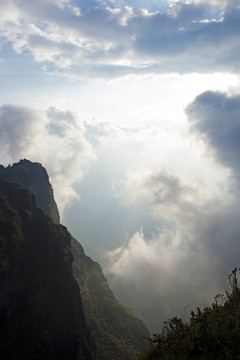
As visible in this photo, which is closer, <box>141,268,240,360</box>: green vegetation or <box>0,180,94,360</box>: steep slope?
<box>141,268,240,360</box>: green vegetation

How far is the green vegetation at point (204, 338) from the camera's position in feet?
36.6

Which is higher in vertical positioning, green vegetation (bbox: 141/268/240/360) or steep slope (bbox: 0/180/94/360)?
steep slope (bbox: 0/180/94/360)

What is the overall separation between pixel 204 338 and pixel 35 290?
126941 millimetres

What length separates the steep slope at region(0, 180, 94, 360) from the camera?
333ft

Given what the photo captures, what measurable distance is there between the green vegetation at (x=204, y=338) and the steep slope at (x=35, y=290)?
105 m

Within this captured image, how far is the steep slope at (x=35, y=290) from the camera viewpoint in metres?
101

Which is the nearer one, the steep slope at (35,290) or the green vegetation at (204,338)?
the green vegetation at (204,338)

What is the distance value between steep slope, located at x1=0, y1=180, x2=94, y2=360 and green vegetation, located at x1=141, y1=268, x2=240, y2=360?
10509 centimetres

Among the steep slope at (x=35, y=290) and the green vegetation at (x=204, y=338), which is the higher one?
the steep slope at (x=35, y=290)

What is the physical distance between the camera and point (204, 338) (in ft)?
40.3

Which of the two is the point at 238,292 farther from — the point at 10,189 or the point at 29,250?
the point at 10,189

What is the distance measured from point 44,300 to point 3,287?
2971 cm

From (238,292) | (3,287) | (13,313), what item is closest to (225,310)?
(238,292)

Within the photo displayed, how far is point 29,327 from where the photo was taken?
107 m
